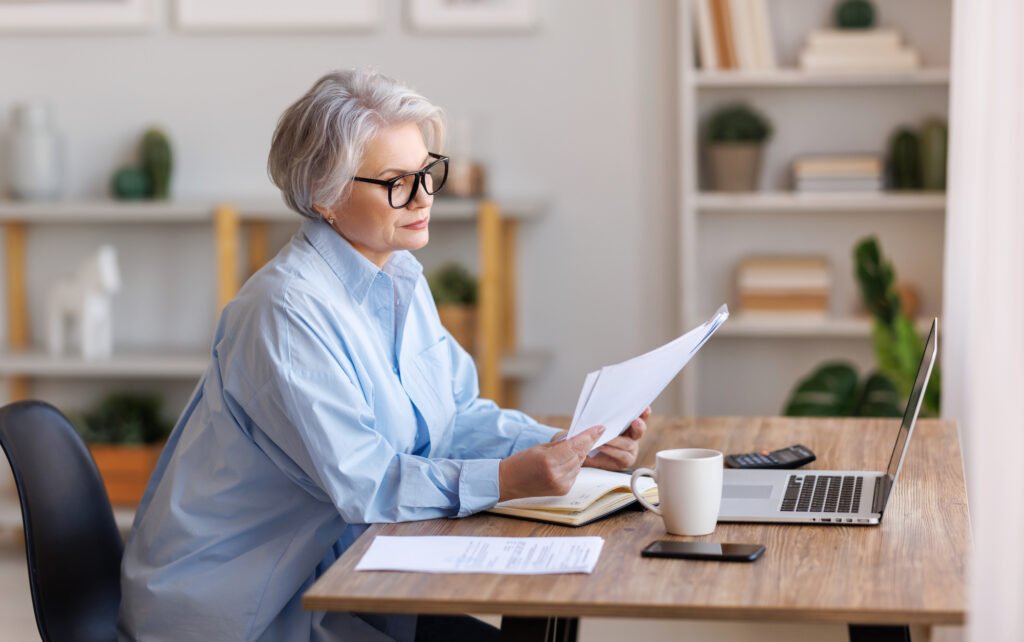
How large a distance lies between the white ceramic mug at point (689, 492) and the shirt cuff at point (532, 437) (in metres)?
0.44

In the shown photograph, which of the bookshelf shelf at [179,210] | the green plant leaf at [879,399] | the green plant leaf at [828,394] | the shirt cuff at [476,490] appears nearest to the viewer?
the shirt cuff at [476,490]

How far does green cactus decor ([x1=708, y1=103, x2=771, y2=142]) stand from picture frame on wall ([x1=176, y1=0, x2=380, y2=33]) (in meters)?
1.04

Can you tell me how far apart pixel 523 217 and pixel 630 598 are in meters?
2.55

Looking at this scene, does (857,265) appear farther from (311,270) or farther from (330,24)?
(311,270)

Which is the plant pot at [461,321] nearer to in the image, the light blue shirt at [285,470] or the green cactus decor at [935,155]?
the green cactus decor at [935,155]

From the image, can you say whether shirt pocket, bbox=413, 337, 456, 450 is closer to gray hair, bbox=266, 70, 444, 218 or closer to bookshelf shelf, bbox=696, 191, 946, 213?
gray hair, bbox=266, 70, 444, 218

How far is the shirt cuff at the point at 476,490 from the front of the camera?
1566 millimetres

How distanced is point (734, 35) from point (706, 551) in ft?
7.95

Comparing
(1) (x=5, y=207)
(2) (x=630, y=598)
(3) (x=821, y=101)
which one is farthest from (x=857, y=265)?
(1) (x=5, y=207)

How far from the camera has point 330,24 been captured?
3.75 m

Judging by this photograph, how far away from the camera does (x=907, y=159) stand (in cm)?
356

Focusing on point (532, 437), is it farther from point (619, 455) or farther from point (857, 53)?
point (857, 53)

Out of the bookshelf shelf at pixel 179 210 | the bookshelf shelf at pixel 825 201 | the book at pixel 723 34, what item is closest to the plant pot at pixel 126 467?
the bookshelf shelf at pixel 179 210

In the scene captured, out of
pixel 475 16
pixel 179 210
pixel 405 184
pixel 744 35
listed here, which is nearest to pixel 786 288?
pixel 744 35
